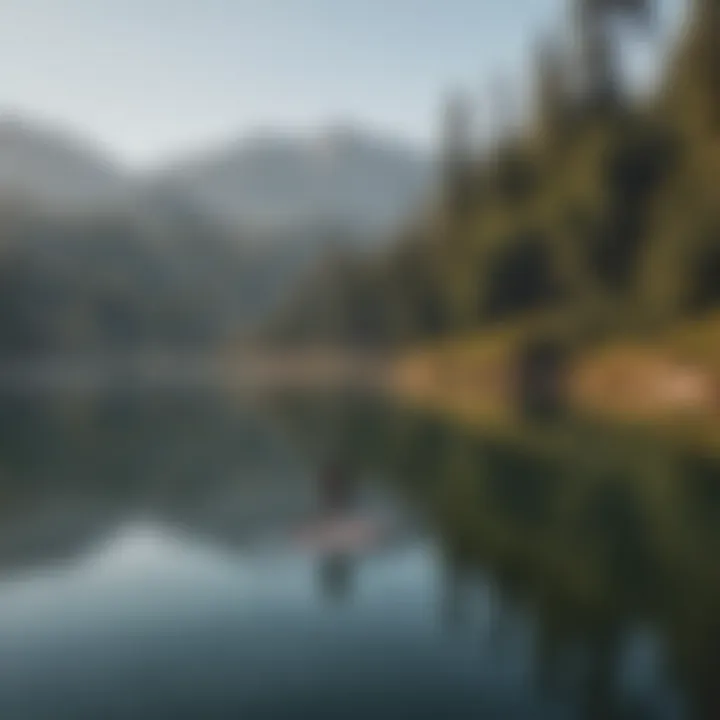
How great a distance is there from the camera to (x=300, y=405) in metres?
86.9

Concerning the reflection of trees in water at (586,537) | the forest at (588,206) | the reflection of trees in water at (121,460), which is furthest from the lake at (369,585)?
the forest at (588,206)

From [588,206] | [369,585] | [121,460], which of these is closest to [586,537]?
[369,585]

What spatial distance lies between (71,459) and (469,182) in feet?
358

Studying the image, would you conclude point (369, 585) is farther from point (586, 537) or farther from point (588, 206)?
point (588, 206)

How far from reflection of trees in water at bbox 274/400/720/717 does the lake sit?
99 millimetres

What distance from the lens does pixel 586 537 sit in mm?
28375

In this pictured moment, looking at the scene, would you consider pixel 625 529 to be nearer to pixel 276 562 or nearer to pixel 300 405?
pixel 276 562

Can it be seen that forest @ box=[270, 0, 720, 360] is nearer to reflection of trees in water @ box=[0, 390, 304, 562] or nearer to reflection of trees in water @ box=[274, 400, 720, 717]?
reflection of trees in water @ box=[274, 400, 720, 717]

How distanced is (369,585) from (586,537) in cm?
825

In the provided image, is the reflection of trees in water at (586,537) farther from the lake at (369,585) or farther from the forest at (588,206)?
the forest at (588,206)

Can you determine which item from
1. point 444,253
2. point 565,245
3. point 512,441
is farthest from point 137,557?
point 444,253

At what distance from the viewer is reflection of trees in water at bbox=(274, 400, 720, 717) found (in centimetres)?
1834

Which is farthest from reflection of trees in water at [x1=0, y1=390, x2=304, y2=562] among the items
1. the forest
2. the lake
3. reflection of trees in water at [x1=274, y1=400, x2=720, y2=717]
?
the forest

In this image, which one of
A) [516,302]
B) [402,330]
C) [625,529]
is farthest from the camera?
[402,330]
